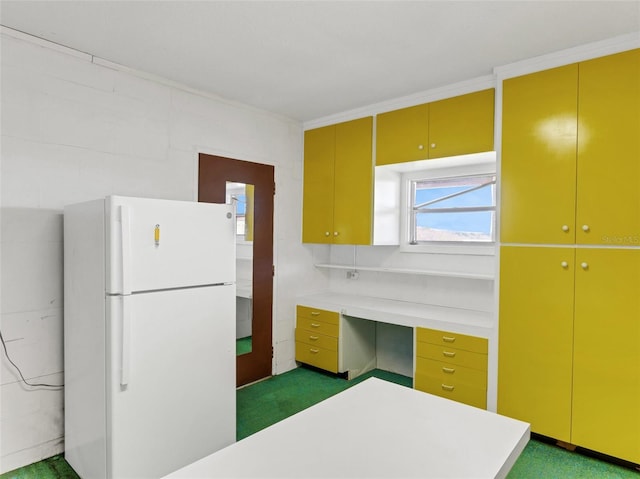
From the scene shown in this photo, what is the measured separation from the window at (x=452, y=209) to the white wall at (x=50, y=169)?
2107 mm

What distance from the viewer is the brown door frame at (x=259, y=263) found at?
339 cm

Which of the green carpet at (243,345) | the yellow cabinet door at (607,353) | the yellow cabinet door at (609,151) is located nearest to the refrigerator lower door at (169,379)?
the green carpet at (243,345)

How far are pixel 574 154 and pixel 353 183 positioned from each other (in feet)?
5.76

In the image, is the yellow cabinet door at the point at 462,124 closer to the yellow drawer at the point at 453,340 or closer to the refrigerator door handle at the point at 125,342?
the yellow drawer at the point at 453,340

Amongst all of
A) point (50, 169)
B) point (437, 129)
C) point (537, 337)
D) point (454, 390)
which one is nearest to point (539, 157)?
point (437, 129)

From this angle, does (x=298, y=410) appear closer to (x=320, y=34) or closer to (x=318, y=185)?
(x=318, y=185)

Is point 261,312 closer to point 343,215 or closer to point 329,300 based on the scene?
point 329,300

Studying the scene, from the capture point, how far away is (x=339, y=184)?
373cm

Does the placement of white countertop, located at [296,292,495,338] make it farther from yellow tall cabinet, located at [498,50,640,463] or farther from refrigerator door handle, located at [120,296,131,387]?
refrigerator door handle, located at [120,296,131,387]

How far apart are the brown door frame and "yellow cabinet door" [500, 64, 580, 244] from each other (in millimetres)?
1979

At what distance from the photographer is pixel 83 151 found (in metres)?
2.51

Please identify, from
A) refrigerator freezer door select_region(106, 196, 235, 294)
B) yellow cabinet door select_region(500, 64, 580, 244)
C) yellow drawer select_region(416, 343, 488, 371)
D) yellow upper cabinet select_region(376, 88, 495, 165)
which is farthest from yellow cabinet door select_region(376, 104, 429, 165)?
refrigerator freezer door select_region(106, 196, 235, 294)

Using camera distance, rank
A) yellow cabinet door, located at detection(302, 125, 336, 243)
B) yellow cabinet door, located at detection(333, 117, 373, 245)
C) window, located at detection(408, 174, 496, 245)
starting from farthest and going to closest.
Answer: yellow cabinet door, located at detection(302, 125, 336, 243) → yellow cabinet door, located at detection(333, 117, 373, 245) → window, located at detection(408, 174, 496, 245)

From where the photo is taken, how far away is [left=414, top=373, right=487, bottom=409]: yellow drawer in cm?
272
